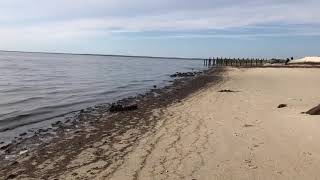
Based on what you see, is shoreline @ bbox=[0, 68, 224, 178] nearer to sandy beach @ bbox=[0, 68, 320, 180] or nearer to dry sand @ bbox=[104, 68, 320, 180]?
sandy beach @ bbox=[0, 68, 320, 180]

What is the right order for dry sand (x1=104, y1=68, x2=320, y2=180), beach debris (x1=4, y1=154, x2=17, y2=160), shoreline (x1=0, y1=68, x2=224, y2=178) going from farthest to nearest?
beach debris (x1=4, y1=154, x2=17, y2=160) < shoreline (x1=0, y1=68, x2=224, y2=178) < dry sand (x1=104, y1=68, x2=320, y2=180)

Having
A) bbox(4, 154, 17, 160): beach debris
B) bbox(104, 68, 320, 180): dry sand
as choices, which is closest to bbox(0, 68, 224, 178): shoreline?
bbox(4, 154, 17, 160): beach debris

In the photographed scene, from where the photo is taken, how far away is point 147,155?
28.7ft

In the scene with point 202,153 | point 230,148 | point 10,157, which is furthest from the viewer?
point 10,157

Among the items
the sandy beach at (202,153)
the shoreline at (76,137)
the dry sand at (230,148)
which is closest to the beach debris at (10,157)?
the shoreline at (76,137)

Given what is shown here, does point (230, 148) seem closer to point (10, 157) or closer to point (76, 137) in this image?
point (76, 137)

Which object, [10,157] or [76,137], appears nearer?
[10,157]

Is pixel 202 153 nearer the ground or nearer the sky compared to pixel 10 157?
nearer the sky

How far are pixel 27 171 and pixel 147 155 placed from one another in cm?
242

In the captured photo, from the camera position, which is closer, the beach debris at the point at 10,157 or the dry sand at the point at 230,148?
the dry sand at the point at 230,148

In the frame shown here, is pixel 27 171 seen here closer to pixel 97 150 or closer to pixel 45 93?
pixel 97 150

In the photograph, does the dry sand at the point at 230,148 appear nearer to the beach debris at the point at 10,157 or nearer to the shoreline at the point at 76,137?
the shoreline at the point at 76,137

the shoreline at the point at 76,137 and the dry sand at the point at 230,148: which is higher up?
the dry sand at the point at 230,148

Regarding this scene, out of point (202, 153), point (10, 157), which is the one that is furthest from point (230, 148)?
point (10, 157)
